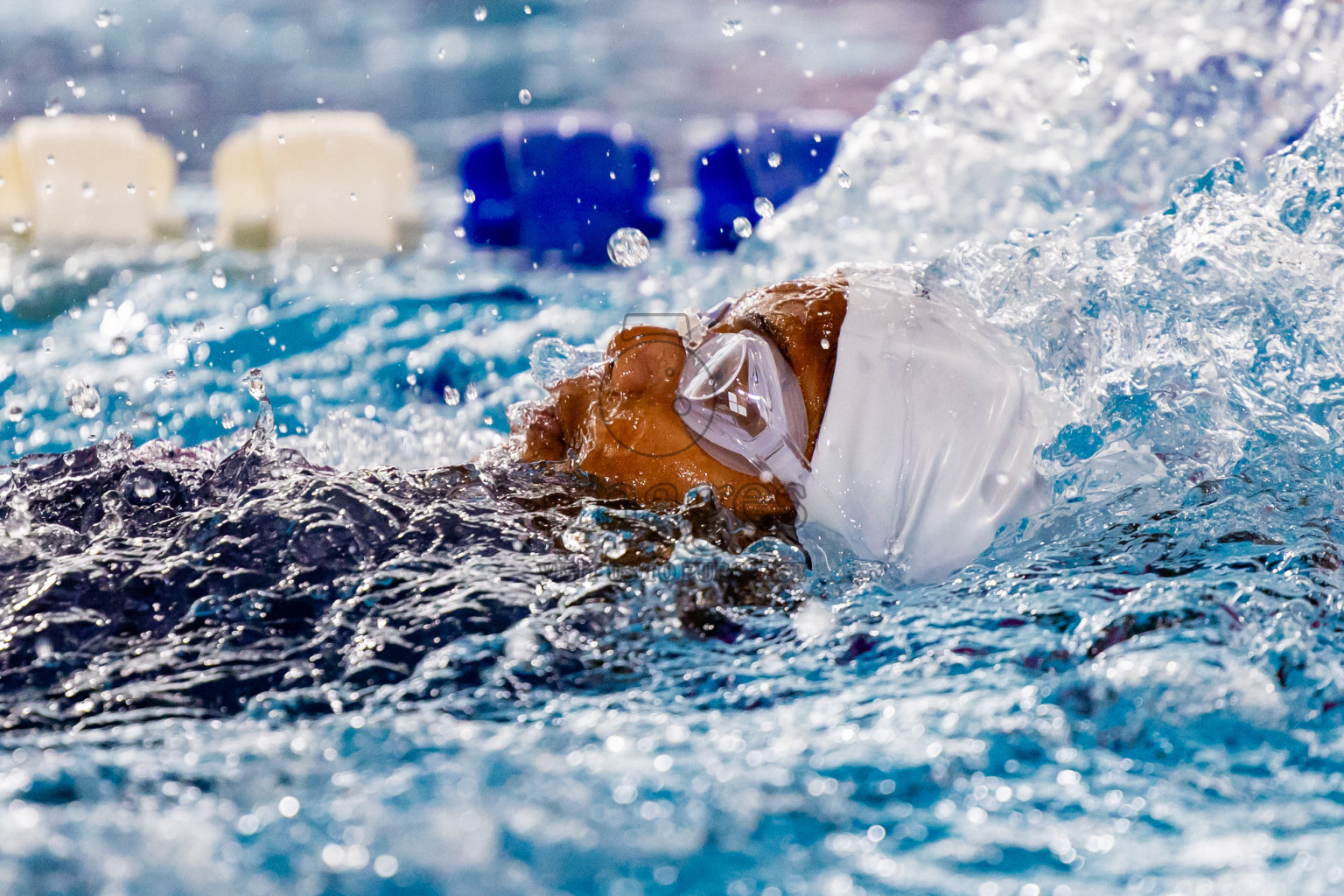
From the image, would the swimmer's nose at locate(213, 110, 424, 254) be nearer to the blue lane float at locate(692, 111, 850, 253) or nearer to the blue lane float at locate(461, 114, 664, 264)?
the blue lane float at locate(461, 114, 664, 264)

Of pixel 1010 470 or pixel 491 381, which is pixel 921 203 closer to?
pixel 491 381

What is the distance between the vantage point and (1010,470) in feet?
4.82

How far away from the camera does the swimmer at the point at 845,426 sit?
146 cm

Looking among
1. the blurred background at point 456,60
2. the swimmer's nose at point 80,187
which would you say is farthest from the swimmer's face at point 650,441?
the blurred background at point 456,60

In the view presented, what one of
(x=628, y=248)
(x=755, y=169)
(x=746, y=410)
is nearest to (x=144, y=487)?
(x=746, y=410)

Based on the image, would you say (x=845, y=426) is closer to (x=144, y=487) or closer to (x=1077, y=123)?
(x=144, y=487)

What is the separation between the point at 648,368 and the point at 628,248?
2586 mm

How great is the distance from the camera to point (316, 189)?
4.30m

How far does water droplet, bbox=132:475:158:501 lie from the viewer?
4.94 ft

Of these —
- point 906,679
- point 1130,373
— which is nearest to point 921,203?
point 1130,373

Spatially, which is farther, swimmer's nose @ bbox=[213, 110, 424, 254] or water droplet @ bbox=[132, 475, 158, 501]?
swimmer's nose @ bbox=[213, 110, 424, 254]

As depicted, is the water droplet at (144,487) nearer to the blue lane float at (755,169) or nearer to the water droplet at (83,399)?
the water droplet at (83,399)

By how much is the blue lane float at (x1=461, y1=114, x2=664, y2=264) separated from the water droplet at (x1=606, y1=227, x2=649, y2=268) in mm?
118

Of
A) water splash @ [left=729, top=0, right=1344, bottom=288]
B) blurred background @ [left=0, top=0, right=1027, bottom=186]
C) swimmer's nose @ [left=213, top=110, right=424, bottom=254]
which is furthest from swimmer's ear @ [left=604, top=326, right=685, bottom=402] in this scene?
blurred background @ [left=0, top=0, right=1027, bottom=186]
